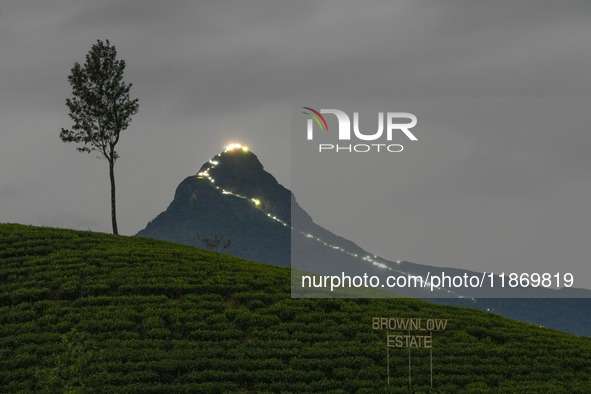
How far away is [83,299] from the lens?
3325 cm

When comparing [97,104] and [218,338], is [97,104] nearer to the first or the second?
[97,104]

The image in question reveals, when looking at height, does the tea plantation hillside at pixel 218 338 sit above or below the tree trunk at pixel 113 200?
below

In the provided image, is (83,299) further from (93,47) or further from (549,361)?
(93,47)

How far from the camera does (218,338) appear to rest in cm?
3002

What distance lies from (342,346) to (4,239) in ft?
88.8

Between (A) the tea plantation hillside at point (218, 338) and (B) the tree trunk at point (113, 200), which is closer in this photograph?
(A) the tea plantation hillside at point (218, 338)

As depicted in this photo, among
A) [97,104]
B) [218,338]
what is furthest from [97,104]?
[218,338]

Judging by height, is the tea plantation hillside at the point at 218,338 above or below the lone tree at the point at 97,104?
below

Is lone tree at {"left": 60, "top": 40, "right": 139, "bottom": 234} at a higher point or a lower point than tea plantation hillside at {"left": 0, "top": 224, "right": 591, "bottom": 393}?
higher

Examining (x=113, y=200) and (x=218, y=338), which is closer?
(x=218, y=338)

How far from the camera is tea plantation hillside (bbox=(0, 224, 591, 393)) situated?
26578 mm

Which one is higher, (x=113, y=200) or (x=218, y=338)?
(x=113, y=200)

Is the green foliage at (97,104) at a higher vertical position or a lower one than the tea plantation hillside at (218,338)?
higher

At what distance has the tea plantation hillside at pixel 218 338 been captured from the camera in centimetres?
2658
